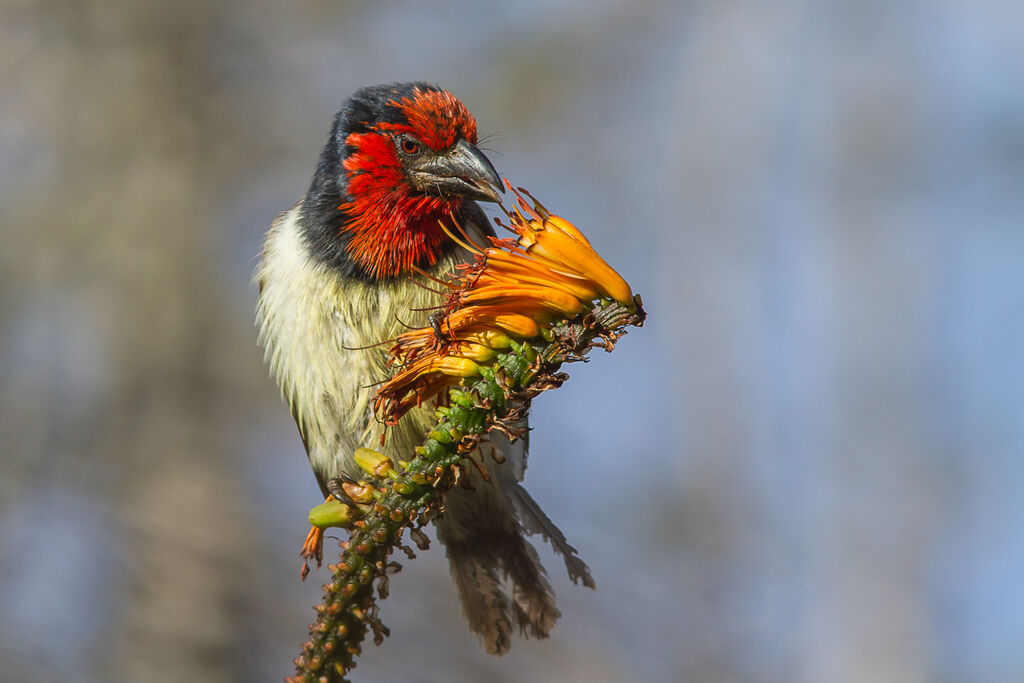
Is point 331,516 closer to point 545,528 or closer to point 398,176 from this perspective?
point 398,176

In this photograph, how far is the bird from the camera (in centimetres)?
347

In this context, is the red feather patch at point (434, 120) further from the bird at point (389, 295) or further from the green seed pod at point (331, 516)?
the green seed pod at point (331, 516)

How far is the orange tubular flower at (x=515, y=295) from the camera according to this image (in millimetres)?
1948

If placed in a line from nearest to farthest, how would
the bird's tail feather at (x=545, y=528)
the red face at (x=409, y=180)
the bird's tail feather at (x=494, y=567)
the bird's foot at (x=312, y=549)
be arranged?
the bird's foot at (x=312, y=549), the red face at (x=409, y=180), the bird's tail feather at (x=545, y=528), the bird's tail feather at (x=494, y=567)

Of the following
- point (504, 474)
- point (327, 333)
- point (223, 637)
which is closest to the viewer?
point (327, 333)

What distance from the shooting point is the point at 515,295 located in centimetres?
199

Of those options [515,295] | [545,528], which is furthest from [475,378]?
[545,528]

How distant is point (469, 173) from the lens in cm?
327

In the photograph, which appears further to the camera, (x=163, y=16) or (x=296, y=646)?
(x=163, y=16)

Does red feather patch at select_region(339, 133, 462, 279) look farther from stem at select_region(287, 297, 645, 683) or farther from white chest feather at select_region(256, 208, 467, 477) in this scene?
stem at select_region(287, 297, 645, 683)

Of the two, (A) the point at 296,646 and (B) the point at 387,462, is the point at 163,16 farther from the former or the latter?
(B) the point at 387,462

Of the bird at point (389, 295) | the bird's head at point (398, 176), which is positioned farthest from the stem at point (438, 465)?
the bird's head at point (398, 176)

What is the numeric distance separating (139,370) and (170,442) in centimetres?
84

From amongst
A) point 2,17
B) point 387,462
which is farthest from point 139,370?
point 387,462
